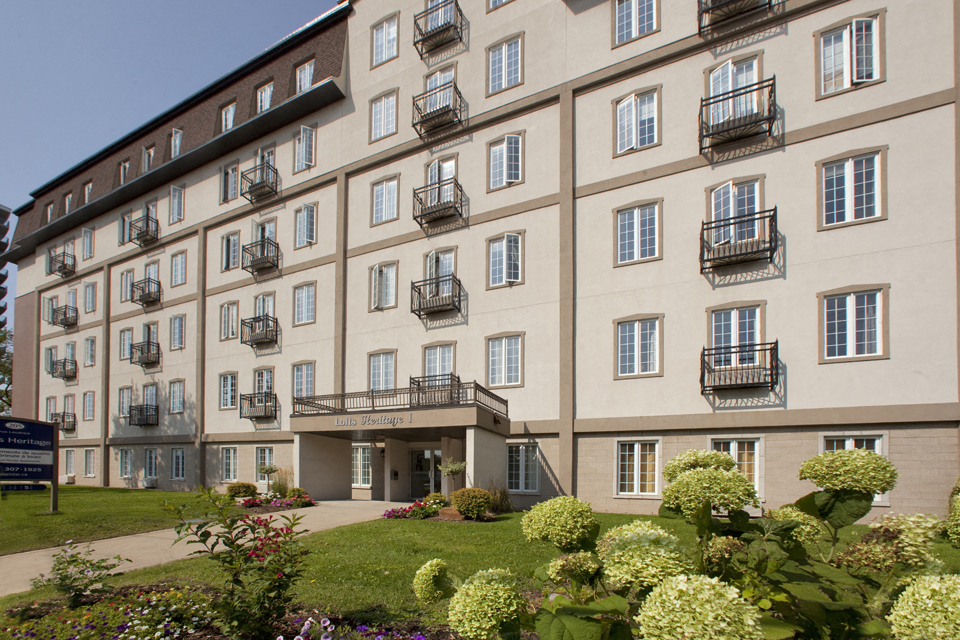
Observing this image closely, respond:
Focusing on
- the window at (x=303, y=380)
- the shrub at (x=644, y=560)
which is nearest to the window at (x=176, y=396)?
the window at (x=303, y=380)

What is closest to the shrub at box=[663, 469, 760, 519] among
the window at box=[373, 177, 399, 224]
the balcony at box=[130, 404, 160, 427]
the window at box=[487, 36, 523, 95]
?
the window at box=[487, 36, 523, 95]

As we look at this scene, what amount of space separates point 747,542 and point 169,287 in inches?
1514

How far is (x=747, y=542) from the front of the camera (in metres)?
3.17

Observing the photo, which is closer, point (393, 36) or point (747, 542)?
point (747, 542)

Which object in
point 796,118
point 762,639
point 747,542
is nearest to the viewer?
point 762,639

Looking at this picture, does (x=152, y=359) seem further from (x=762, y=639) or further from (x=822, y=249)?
(x=762, y=639)

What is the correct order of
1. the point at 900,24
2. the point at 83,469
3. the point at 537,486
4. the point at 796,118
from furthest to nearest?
the point at 83,469 → the point at 537,486 → the point at 796,118 → the point at 900,24

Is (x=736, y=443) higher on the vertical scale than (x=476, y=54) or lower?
lower

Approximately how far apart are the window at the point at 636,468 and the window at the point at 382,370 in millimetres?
10102

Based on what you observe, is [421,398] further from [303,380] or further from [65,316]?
[65,316]

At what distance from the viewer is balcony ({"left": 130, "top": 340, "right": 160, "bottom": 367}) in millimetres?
35719

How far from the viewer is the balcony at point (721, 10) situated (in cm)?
1880

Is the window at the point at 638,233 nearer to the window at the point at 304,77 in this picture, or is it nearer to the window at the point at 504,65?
the window at the point at 504,65

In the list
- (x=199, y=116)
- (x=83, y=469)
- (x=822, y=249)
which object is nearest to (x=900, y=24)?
(x=822, y=249)
